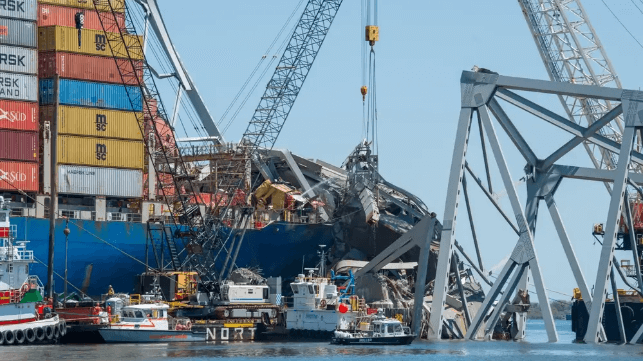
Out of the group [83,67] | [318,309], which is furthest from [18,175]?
[318,309]

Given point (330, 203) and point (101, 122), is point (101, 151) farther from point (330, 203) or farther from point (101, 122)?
point (330, 203)

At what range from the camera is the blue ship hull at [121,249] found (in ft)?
322

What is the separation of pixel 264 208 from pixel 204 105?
14.2 m

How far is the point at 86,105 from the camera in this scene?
319ft

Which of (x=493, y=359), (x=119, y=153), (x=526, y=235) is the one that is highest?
(x=119, y=153)

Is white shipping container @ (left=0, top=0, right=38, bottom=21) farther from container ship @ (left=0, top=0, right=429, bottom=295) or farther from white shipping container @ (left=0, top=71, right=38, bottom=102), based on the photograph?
white shipping container @ (left=0, top=71, right=38, bottom=102)

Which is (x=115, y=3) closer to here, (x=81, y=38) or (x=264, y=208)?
(x=81, y=38)

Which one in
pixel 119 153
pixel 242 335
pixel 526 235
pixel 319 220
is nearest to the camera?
pixel 526 235

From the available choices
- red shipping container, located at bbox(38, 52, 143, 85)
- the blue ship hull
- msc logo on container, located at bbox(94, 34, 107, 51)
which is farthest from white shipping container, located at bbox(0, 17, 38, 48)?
the blue ship hull

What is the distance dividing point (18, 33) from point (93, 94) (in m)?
7.12

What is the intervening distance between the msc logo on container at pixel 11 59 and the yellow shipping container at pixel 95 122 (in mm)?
4242

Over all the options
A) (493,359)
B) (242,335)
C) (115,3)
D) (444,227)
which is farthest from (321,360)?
(115,3)

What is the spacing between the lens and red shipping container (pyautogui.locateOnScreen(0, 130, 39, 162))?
9250 centimetres

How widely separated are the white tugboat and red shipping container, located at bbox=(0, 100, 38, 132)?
2468cm
